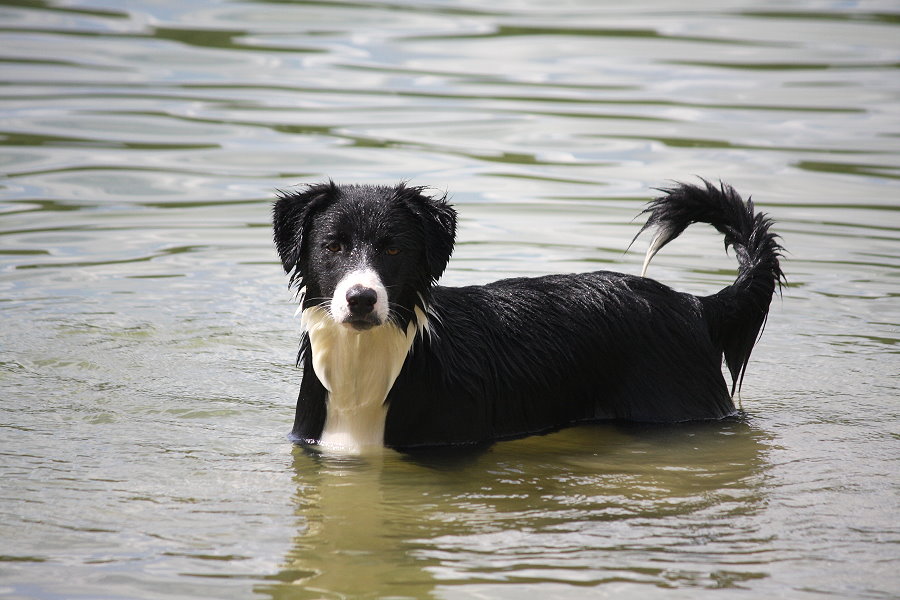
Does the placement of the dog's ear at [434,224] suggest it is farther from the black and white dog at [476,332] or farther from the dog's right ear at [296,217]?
the dog's right ear at [296,217]

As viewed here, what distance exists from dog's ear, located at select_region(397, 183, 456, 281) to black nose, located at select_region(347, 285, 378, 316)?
0.55 metres

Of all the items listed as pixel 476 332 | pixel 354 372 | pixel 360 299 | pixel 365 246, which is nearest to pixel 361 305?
pixel 360 299

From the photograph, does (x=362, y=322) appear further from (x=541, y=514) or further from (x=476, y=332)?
(x=541, y=514)

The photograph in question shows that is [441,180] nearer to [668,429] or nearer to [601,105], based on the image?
[601,105]

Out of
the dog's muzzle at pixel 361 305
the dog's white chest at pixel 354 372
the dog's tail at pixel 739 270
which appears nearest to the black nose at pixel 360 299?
the dog's muzzle at pixel 361 305

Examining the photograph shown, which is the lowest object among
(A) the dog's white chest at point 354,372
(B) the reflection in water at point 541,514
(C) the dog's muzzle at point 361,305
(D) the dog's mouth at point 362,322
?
(B) the reflection in water at point 541,514

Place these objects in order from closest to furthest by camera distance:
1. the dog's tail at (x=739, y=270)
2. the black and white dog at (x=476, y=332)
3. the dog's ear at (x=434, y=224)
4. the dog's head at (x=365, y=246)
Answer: the dog's head at (x=365, y=246) < the black and white dog at (x=476, y=332) < the dog's ear at (x=434, y=224) < the dog's tail at (x=739, y=270)

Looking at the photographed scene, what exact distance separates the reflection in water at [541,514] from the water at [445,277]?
2cm

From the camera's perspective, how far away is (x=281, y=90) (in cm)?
1702

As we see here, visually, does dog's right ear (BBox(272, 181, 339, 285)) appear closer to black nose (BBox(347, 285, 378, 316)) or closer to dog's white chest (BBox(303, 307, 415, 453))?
dog's white chest (BBox(303, 307, 415, 453))

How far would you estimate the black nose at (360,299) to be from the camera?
5.73m

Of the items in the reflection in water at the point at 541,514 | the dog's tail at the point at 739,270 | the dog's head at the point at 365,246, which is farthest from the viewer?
the dog's tail at the point at 739,270

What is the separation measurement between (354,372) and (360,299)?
0.72 meters

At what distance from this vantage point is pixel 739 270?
7.23 m
